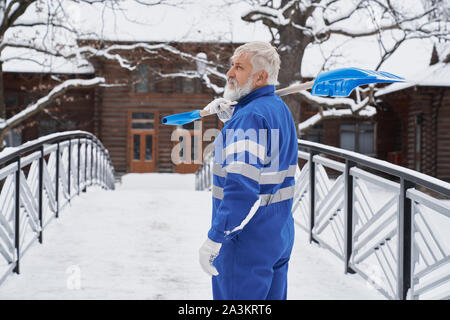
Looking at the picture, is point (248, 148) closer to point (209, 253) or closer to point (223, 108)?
point (209, 253)

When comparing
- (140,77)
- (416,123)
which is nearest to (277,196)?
(416,123)

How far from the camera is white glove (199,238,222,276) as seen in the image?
2.27m

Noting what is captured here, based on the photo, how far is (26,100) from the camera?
77.0 feet

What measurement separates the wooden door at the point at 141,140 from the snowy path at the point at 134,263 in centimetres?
1629

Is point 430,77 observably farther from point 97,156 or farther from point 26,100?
point 26,100

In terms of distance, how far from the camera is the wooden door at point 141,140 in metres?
23.8

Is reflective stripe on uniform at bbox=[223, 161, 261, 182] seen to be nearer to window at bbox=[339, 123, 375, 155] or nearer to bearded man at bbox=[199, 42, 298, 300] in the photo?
bearded man at bbox=[199, 42, 298, 300]

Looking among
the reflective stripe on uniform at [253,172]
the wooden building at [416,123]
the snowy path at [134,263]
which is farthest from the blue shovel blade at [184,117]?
the wooden building at [416,123]

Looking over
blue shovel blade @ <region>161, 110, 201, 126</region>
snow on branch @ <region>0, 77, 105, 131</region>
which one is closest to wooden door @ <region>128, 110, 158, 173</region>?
snow on branch @ <region>0, 77, 105, 131</region>

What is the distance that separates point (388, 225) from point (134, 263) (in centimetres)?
239

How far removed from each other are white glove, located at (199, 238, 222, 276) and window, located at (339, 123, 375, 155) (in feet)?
75.1

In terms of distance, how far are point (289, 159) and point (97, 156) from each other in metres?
9.76

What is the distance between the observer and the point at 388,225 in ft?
13.6
